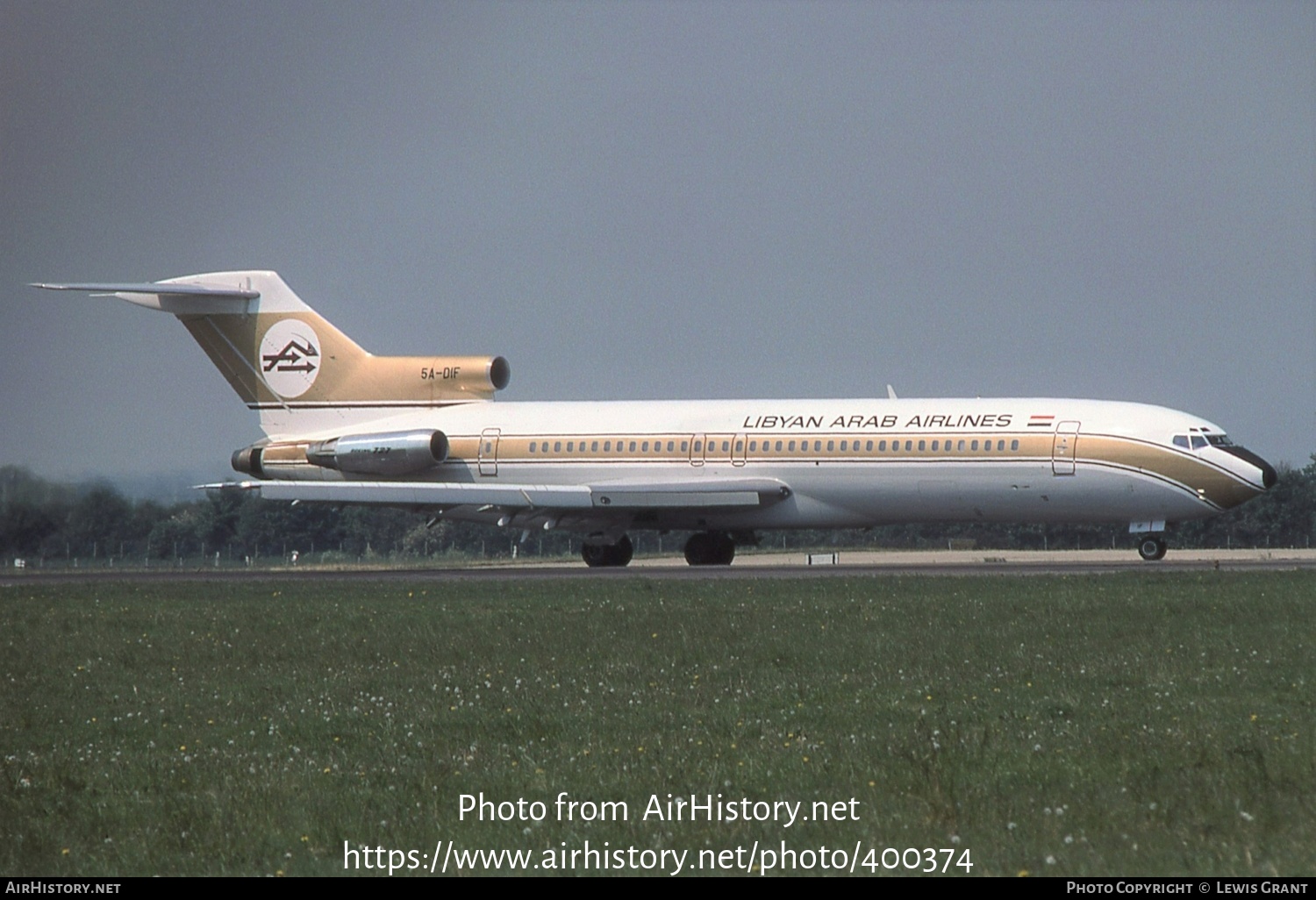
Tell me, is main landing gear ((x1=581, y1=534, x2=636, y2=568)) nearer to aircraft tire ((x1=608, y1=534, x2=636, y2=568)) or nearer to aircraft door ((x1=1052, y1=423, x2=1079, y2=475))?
aircraft tire ((x1=608, y1=534, x2=636, y2=568))

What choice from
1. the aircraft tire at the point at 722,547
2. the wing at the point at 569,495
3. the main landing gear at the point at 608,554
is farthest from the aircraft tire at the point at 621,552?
the aircraft tire at the point at 722,547

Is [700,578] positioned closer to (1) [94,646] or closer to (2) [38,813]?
(1) [94,646]

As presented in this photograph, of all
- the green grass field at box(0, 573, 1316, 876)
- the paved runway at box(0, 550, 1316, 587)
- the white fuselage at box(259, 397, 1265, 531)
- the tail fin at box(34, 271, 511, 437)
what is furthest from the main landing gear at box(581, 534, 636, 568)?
the green grass field at box(0, 573, 1316, 876)

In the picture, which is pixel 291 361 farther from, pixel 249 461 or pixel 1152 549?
pixel 1152 549

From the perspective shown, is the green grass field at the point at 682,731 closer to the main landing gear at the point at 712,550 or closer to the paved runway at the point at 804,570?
the paved runway at the point at 804,570

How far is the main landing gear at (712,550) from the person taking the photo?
4356 centimetres

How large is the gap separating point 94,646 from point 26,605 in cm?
772

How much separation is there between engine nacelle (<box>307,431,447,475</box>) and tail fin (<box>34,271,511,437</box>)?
2.40 metres

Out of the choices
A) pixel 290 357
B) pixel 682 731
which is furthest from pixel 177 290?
pixel 682 731

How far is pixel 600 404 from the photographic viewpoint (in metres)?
43.9

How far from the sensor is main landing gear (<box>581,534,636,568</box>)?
42.8m

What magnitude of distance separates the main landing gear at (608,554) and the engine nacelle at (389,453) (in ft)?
15.3

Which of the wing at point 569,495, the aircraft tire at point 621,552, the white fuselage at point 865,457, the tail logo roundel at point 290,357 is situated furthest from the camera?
the tail logo roundel at point 290,357

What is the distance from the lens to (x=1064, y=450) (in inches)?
1471
